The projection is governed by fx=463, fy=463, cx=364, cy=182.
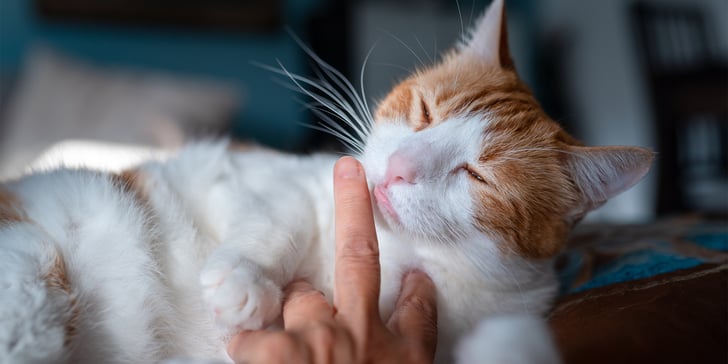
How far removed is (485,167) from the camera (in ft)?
2.91

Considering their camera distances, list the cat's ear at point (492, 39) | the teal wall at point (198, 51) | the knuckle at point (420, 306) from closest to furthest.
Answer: the knuckle at point (420, 306), the cat's ear at point (492, 39), the teal wall at point (198, 51)

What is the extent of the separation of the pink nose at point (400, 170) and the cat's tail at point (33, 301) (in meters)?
0.53

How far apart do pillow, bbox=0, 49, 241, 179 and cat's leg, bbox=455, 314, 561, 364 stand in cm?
221

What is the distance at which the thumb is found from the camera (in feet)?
2.15

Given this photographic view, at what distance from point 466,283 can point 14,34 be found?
161 inches

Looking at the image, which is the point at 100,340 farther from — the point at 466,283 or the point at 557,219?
the point at 557,219

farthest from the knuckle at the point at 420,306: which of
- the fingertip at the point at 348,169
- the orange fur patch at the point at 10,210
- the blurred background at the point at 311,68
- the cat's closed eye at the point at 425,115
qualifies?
the blurred background at the point at 311,68

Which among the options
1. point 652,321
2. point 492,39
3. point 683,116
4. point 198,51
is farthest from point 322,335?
point 198,51

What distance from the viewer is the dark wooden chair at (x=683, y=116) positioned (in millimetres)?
2215

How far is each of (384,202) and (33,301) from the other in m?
0.54

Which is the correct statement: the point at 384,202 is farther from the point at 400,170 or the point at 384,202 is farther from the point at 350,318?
the point at 350,318

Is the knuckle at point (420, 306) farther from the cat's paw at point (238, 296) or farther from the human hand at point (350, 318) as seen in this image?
the cat's paw at point (238, 296)

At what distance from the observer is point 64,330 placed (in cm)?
65

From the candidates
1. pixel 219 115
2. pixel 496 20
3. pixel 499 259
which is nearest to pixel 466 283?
pixel 499 259
